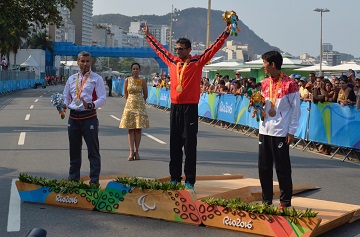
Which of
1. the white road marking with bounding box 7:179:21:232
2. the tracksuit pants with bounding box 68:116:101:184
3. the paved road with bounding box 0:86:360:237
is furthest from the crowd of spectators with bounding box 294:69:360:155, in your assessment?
the white road marking with bounding box 7:179:21:232

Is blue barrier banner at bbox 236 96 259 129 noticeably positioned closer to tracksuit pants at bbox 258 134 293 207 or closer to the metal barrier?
tracksuit pants at bbox 258 134 293 207

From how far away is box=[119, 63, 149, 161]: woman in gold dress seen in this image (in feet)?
43.3

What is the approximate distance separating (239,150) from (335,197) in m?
6.27

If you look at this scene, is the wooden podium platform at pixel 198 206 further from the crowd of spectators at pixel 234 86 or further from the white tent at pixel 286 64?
the white tent at pixel 286 64

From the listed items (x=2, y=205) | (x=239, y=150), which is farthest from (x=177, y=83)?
(x=239, y=150)

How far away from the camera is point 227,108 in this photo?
2316 cm

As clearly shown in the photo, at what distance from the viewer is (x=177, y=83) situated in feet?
27.8

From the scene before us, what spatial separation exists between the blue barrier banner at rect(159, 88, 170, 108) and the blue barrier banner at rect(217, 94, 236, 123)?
32.0 ft

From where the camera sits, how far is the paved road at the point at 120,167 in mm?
7238

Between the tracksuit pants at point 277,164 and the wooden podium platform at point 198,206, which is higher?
the tracksuit pants at point 277,164

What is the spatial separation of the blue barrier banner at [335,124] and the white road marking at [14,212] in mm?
8061

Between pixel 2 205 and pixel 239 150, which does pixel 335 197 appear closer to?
pixel 2 205

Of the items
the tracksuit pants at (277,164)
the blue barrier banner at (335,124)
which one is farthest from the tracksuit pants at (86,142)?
the blue barrier banner at (335,124)

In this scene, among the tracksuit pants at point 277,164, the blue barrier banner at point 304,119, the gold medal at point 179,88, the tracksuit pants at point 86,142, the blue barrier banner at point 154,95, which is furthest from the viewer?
the blue barrier banner at point 154,95
